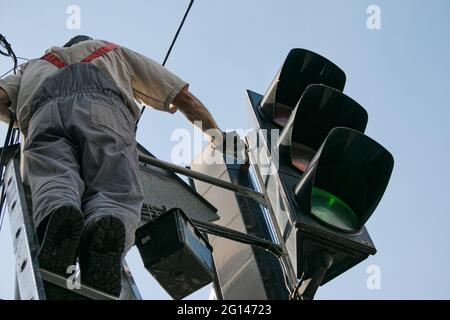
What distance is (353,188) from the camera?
420cm

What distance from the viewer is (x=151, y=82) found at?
4.36 metres

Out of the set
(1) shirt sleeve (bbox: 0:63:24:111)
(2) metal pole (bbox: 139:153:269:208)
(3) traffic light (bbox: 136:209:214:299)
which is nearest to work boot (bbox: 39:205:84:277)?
(3) traffic light (bbox: 136:209:214:299)

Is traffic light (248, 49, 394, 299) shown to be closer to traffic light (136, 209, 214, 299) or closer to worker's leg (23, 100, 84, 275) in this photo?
traffic light (136, 209, 214, 299)

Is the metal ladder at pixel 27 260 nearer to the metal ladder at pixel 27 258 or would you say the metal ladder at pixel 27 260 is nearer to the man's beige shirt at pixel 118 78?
the metal ladder at pixel 27 258

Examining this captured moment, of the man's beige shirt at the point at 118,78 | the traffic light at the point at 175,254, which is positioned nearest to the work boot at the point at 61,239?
the traffic light at the point at 175,254

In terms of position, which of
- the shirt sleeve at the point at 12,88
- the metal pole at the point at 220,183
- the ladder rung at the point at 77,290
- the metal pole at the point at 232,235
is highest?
the shirt sleeve at the point at 12,88

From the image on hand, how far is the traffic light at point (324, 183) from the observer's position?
4035 mm

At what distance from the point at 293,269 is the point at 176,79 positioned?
1072 millimetres

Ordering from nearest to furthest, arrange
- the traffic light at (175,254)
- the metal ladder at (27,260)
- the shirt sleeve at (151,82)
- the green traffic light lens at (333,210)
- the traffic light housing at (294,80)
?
the metal ladder at (27,260)
the traffic light at (175,254)
the green traffic light lens at (333,210)
the shirt sleeve at (151,82)
the traffic light housing at (294,80)

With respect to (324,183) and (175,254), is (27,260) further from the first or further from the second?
(324,183)

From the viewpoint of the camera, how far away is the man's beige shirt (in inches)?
153

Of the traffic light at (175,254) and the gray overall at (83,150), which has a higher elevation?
the gray overall at (83,150)
